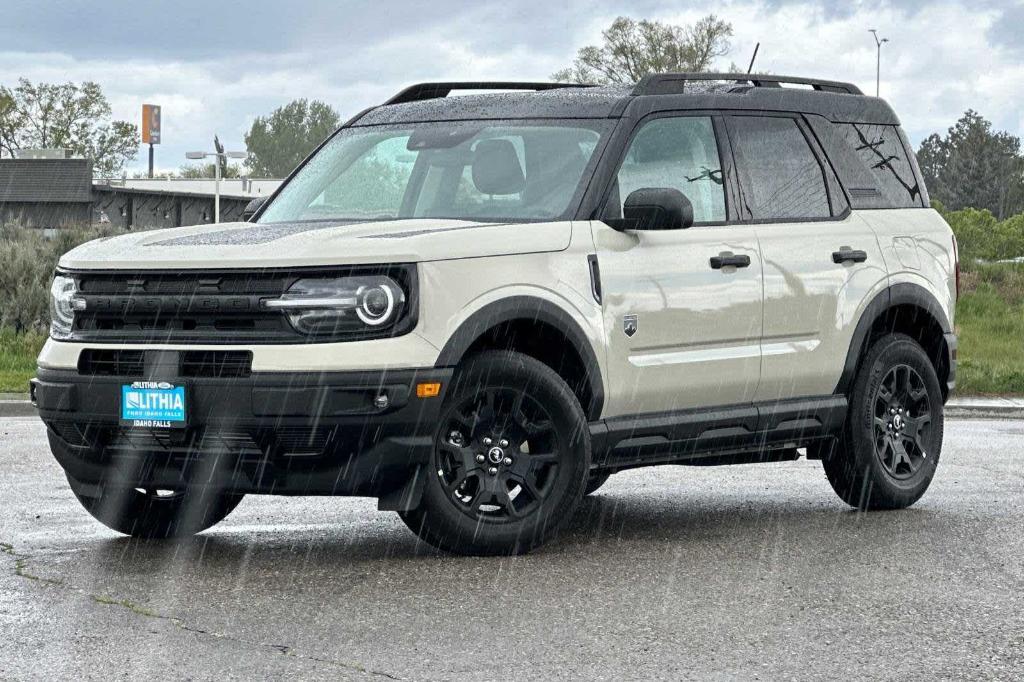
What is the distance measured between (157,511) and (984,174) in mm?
127282

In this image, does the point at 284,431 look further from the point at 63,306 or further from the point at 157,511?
the point at 157,511

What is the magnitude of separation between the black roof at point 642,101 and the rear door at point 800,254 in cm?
16

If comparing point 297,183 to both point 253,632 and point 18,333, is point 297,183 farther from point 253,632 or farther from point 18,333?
point 18,333

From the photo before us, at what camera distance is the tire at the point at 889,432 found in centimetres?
891

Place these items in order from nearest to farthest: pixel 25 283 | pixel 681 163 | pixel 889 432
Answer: pixel 681 163 → pixel 889 432 → pixel 25 283

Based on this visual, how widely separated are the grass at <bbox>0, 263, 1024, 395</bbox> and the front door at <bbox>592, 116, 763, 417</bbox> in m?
10.6

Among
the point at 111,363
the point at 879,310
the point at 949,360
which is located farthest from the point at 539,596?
the point at 949,360

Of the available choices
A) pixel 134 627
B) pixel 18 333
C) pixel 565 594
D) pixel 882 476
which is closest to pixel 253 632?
pixel 134 627

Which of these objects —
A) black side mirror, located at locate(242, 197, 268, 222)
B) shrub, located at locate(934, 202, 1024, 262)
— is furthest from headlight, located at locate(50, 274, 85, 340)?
shrub, located at locate(934, 202, 1024, 262)

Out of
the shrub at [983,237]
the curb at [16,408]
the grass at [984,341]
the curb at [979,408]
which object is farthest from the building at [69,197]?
the curb at [16,408]

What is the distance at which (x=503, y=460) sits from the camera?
7281 millimetres

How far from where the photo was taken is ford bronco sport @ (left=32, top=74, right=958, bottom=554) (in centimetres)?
680

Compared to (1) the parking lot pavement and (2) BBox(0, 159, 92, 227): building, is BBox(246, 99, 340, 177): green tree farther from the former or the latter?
(1) the parking lot pavement

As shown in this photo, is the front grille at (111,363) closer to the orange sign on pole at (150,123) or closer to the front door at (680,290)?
the front door at (680,290)
